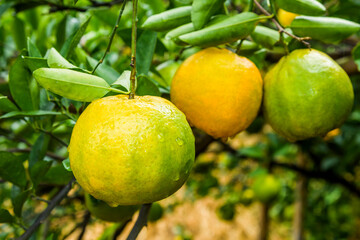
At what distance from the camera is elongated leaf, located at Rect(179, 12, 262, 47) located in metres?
0.67

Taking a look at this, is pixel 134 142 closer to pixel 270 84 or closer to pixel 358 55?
pixel 270 84

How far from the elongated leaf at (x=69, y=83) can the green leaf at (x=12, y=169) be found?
37 cm

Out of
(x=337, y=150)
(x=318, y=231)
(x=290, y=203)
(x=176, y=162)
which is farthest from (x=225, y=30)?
Answer: (x=290, y=203)

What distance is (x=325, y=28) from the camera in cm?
72

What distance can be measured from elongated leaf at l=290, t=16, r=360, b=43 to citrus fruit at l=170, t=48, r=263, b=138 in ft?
0.44

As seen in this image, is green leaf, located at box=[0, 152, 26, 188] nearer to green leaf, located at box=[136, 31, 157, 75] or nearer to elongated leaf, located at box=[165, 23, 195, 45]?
green leaf, located at box=[136, 31, 157, 75]

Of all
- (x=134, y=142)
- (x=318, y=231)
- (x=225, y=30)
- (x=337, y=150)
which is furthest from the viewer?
(x=318, y=231)

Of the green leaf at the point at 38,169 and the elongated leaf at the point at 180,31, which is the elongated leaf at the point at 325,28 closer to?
the elongated leaf at the point at 180,31

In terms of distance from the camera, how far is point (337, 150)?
2.33 metres

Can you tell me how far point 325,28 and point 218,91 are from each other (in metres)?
0.27

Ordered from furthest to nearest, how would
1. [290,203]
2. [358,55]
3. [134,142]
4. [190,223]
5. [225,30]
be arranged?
1. [190,223]
2. [290,203]
3. [358,55]
4. [225,30]
5. [134,142]

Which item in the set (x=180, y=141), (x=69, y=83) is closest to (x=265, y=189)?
(x=180, y=141)

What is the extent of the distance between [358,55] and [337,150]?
1628 mm

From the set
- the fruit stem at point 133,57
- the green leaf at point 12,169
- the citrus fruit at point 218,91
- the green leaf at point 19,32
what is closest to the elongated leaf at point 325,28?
the citrus fruit at point 218,91
